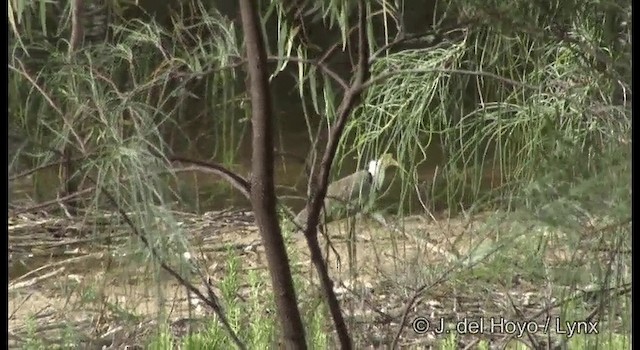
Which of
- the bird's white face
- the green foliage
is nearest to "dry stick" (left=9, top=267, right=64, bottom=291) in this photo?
the green foliage

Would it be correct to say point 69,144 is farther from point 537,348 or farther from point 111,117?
point 537,348

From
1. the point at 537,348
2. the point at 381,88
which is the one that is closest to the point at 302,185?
the point at 381,88

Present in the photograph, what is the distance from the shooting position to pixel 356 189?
72 cm

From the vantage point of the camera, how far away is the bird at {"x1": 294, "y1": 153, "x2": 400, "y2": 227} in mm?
684

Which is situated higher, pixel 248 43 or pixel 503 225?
pixel 248 43

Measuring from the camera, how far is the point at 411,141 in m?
0.73

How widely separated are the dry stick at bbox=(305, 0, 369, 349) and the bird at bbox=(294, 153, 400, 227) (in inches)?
2.2

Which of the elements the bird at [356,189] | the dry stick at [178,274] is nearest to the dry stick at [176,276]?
the dry stick at [178,274]

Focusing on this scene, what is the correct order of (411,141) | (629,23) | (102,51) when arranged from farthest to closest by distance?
1. (411,141)
2. (102,51)
3. (629,23)

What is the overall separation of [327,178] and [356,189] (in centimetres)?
12

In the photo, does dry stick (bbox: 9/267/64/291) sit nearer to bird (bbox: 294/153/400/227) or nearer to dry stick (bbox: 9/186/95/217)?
dry stick (bbox: 9/186/95/217)

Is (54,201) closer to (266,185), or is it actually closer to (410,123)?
(266,185)

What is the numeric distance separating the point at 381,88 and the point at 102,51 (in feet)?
0.69

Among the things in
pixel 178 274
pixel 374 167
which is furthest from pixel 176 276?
pixel 374 167
